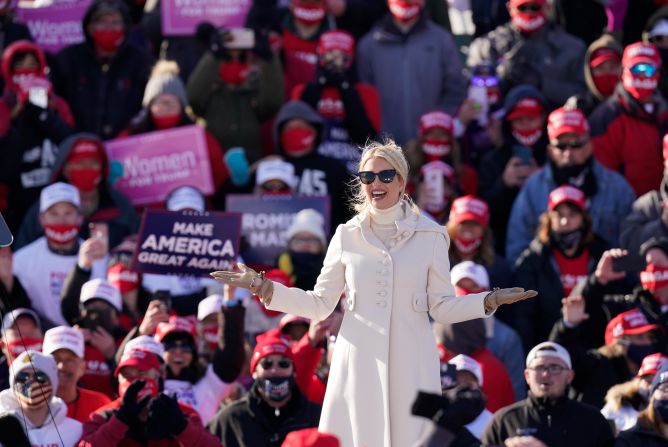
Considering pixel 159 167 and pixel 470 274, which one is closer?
pixel 470 274

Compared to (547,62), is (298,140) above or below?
below

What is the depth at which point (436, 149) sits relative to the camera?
14945mm

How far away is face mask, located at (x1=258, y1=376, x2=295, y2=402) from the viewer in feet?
36.3

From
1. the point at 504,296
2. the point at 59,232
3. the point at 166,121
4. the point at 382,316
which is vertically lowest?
the point at 59,232

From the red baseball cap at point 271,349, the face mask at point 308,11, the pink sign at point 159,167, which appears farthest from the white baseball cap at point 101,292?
the face mask at point 308,11

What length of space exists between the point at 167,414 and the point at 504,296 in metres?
2.92

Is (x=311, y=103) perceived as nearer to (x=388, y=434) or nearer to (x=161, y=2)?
(x=161, y=2)

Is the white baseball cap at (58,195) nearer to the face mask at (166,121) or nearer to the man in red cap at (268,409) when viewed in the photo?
the face mask at (166,121)

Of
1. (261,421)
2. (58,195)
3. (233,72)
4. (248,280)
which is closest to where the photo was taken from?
(248,280)

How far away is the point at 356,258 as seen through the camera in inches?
333

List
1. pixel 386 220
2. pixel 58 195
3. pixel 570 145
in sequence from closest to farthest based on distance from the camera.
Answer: pixel 386 220
pixel 58 195
pixel 570 145

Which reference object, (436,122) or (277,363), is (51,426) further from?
(436,122)

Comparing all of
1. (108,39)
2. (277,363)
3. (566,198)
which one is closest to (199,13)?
(108,39)

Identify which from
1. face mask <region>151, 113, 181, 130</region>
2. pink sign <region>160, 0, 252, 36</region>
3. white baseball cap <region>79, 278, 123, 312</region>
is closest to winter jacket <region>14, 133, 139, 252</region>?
face mask <region>151, 113, 181, 130</region>
